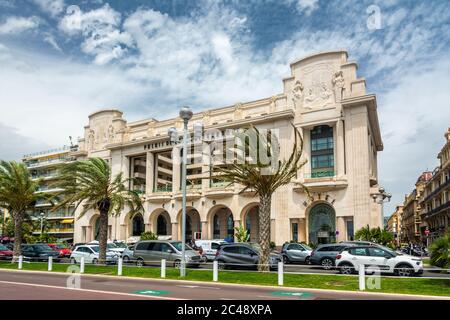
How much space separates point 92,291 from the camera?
1493cm

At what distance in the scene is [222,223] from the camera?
5344cm

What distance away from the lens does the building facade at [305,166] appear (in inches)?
1642

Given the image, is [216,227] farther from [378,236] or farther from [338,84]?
[378,236]

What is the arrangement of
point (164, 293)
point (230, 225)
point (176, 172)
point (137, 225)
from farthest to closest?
point (137, 225) → point (176, 172) → point (230, 225) → point (164, 293)

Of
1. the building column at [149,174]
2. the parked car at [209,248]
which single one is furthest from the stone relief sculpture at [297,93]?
the building column at [149,174]

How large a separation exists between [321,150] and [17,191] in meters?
29.8

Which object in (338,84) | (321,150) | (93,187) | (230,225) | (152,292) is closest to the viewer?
(152,292)

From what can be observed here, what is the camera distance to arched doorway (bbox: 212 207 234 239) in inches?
2078

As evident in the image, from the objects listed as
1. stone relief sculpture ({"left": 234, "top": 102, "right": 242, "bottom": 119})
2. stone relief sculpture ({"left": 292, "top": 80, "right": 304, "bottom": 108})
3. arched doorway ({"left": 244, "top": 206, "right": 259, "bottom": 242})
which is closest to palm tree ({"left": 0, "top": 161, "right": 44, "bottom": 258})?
stone relief sculpture ({"left": 234, "top": 102, "right": 242, "bottom": 119})

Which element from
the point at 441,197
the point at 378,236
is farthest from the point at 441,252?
the point at 441,197

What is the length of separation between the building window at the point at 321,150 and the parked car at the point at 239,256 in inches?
853
